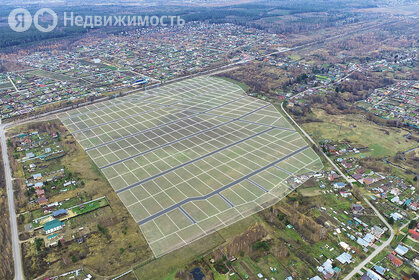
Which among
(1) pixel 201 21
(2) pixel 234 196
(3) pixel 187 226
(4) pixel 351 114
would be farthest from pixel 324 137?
(1) pixel 201 21

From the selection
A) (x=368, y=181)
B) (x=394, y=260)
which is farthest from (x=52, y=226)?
(x=368, y=181)

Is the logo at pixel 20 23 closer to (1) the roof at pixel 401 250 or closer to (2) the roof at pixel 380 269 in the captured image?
(2) the roof at pixel 380 269

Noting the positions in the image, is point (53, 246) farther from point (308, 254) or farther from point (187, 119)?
point (187, 119)

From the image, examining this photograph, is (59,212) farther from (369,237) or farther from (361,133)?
(361,133)

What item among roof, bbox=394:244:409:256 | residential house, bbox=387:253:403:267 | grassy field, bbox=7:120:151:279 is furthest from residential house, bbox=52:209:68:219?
roof, bbox=394:244:409:256

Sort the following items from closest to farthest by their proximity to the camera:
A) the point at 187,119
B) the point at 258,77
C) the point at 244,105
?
the point at 187,119 < the point at 244,105 < the point at 258,77

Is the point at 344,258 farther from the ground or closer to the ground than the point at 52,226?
farther from the ground
